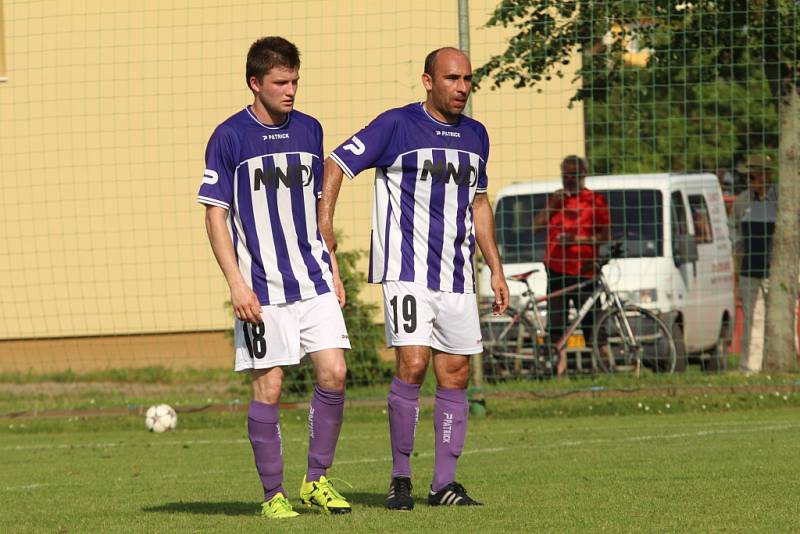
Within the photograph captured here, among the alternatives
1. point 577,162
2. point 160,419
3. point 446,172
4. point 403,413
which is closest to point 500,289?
point 446,172

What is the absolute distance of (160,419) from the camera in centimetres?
1275

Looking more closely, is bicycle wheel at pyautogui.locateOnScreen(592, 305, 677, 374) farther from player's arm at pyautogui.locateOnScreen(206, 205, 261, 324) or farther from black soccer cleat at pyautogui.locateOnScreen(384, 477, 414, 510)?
player's arm at pyautogui.locateOnScreen(206, 205, 261, 324)

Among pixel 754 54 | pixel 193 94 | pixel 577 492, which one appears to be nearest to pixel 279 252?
pixel 577 492

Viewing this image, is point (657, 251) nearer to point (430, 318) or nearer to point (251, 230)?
point (430, 318)

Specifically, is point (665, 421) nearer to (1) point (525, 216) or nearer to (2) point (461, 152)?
(1) point (525, 216)

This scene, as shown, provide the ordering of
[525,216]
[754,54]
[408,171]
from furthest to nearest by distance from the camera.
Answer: [525,216]
[754,54]
[408,171]

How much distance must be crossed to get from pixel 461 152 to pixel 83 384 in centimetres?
1182

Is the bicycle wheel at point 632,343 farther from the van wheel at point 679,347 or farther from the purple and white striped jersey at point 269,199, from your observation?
the purple and white striped jersey at point 269,199

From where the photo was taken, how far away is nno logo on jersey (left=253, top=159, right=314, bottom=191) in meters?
6.47

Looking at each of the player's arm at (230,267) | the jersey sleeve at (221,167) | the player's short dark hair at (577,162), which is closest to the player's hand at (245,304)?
the player's arm at (230,267)

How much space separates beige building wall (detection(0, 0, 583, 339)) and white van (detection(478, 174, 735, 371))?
56 cm

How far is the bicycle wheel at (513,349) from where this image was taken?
570 inches

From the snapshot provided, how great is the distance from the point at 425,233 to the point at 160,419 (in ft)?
20.8

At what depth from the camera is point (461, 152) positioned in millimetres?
6996
